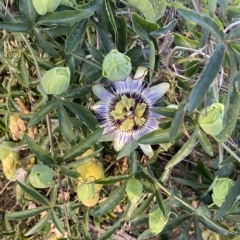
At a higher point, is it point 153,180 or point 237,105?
point 237,105

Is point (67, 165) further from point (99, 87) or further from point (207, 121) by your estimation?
point (207, 121)

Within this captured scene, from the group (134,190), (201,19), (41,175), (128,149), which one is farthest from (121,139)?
(201,19)

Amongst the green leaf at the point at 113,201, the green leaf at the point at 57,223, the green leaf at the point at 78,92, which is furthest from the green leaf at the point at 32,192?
the green leaf at the point at 78,92

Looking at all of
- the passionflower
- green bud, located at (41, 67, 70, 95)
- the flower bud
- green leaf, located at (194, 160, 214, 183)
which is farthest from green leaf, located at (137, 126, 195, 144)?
the flower bud

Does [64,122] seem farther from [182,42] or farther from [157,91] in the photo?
[182,42]

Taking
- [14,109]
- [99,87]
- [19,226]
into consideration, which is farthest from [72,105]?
[19,226]

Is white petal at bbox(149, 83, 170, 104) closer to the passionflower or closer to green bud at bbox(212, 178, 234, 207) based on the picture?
the passionflower
